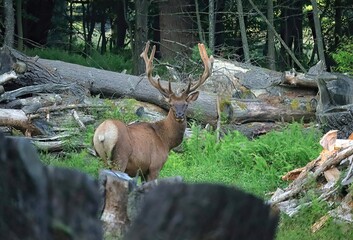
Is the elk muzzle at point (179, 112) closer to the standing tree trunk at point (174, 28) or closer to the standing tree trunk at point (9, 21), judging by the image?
the standing tree trunk at point (9, 21)

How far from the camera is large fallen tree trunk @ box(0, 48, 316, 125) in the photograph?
1495cm

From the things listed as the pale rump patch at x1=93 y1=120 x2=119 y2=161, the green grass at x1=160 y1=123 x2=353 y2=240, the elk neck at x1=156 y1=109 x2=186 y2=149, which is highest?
the pale rump patch at x1=93 y1=120 x2=119 y2=161

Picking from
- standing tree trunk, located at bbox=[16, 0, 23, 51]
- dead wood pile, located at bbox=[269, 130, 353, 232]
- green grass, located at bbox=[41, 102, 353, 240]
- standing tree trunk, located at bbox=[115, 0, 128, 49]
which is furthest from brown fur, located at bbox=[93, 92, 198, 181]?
standing tree trunk, located at bbox=[115, 0, 128, 49]

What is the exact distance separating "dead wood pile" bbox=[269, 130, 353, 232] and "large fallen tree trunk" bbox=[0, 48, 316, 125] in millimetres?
4693

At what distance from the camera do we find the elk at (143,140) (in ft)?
34.4

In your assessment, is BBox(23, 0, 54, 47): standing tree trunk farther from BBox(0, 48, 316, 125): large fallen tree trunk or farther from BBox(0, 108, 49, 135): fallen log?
BBox(0, 108, 49, 135): fallen log

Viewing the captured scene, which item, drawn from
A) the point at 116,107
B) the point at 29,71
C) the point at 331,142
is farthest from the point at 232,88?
the point at 331,142

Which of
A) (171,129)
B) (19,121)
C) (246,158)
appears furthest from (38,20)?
(171,129)

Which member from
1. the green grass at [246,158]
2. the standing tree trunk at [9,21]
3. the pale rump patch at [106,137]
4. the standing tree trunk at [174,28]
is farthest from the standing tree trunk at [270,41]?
the pale rump patch at [106,137]

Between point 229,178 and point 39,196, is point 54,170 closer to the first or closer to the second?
point 39,196

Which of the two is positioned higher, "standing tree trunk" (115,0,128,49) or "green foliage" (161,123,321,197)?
"green foliage" (161,123,321,197)

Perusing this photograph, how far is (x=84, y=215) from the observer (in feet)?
6.72

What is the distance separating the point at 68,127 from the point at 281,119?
3.95 metres

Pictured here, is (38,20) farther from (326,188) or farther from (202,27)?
(326,188)
